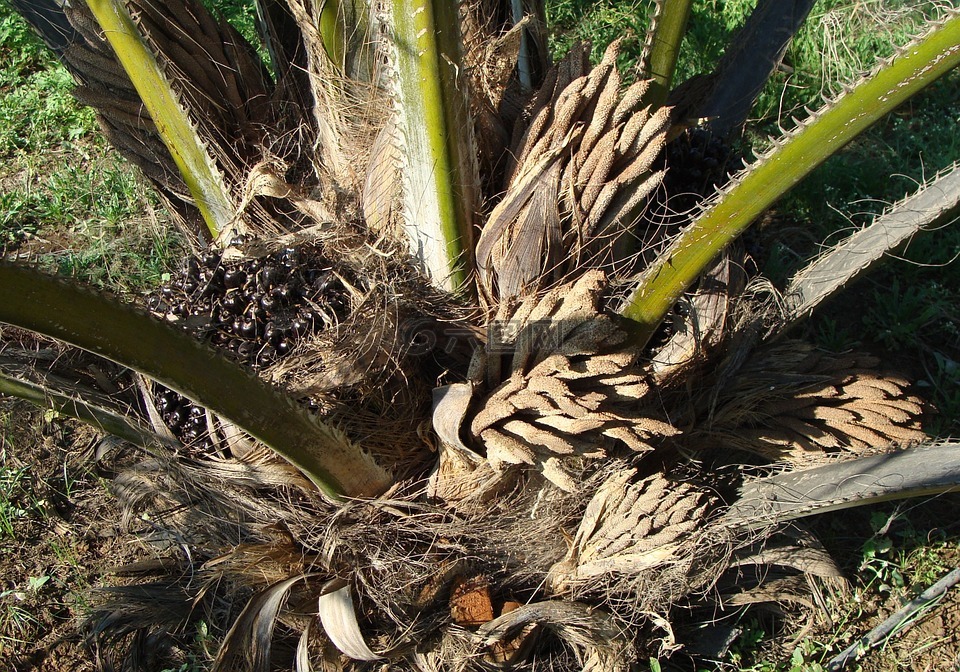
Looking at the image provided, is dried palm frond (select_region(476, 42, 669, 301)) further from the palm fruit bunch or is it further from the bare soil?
the bare soil

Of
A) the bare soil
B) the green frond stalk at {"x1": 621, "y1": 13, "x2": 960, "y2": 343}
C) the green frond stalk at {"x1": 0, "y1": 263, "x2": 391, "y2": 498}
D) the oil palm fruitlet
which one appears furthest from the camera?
the bare soil

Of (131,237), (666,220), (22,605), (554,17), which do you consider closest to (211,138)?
(131,237)

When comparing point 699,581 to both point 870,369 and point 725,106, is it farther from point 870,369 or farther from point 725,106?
point 725,106

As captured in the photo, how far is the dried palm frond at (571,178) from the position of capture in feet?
6.42

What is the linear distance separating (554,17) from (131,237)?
7.13 ft

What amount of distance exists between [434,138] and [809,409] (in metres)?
1.16

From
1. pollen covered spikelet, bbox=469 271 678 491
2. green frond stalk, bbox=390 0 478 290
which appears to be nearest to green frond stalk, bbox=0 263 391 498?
pollen covered spikelet, bbox=469 271 678 491

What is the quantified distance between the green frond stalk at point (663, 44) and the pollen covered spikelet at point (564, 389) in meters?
0.60

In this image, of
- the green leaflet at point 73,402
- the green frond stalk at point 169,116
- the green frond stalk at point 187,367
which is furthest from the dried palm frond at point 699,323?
the green leaflet at point 73,402

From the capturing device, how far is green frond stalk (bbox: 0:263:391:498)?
1.36m

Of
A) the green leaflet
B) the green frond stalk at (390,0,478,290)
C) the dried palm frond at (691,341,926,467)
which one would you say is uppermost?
the green frond stalk at (390,0,478,290)

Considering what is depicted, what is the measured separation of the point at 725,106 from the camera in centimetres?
248

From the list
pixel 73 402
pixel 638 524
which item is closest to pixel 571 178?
pixel 638 524

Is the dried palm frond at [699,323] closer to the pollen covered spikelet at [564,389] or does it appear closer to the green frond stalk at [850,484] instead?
the pollen covered spikelet at [564,389]
